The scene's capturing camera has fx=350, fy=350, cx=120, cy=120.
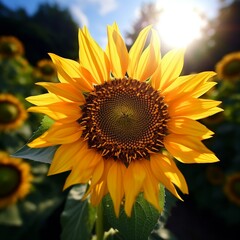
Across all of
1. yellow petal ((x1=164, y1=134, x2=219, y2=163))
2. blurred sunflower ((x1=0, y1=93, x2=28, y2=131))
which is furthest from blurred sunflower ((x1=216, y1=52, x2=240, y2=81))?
yellow petal ((x1=164, y1=134, x2=219, y2=163))

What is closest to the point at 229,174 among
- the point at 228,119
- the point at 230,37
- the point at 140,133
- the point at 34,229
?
the point at 228,119

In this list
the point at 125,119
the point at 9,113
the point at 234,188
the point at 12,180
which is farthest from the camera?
the point at 234,188

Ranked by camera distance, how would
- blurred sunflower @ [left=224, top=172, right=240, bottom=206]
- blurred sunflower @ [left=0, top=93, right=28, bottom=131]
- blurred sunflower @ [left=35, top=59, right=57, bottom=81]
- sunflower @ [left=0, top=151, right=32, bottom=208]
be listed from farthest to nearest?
blurred sunflower @ [left=35, top=59, right=57, bottom=81] → blurred sunflower @ [left=224, top=172, right=240, bottom=206] → blurred sunflower @ [left=0, top=93, right=28, bottom=131] → sunflower @ [left=0, top=151, right=32, bottom=208]

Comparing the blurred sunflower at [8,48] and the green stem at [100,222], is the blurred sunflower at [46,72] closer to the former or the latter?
the blurred sunflower at [8,48]

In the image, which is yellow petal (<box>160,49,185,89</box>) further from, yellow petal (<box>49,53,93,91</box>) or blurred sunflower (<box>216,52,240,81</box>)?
blurred sunflower (<box>216,52,240,81</box>)

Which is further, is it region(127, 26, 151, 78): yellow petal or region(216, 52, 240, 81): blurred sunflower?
region(216, 52, 240, 81): blurred sunflower

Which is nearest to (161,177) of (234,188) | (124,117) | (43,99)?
(124,117)

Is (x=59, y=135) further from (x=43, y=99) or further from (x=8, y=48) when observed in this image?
(x=8, y=48)
